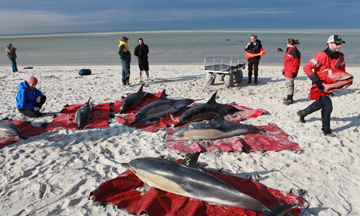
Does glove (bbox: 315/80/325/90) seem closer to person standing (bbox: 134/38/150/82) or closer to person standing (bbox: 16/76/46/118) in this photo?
person standing (bbox: 16/76/46/118)

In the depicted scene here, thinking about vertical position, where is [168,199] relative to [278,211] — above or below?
below

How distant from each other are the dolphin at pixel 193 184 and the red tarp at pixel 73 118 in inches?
126

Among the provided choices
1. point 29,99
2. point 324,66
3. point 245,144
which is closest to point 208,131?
point 245,144

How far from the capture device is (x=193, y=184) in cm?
336

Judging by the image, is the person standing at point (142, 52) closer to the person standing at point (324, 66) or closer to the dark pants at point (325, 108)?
the person standing at point (324, 66)

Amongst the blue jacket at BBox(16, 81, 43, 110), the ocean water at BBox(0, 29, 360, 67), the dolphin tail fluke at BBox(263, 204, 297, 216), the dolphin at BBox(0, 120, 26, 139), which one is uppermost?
the ocean water at BBox(0, 29, 360, 67)

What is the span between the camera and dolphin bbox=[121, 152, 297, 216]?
10.2ft

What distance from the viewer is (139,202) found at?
3498 mm

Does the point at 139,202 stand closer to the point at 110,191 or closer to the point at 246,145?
the point at 110,191

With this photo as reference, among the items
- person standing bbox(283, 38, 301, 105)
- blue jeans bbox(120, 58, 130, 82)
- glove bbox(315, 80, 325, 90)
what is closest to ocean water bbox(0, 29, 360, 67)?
blue jeans bbox(120, 58, 130, 82)

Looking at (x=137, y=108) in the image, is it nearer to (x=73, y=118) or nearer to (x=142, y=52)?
(x=73, y=118)

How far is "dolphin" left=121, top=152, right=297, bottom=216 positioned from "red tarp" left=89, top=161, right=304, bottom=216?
10 centimetres

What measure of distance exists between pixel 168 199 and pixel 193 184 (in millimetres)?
469

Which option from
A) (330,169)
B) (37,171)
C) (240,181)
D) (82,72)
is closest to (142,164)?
(240,181)
